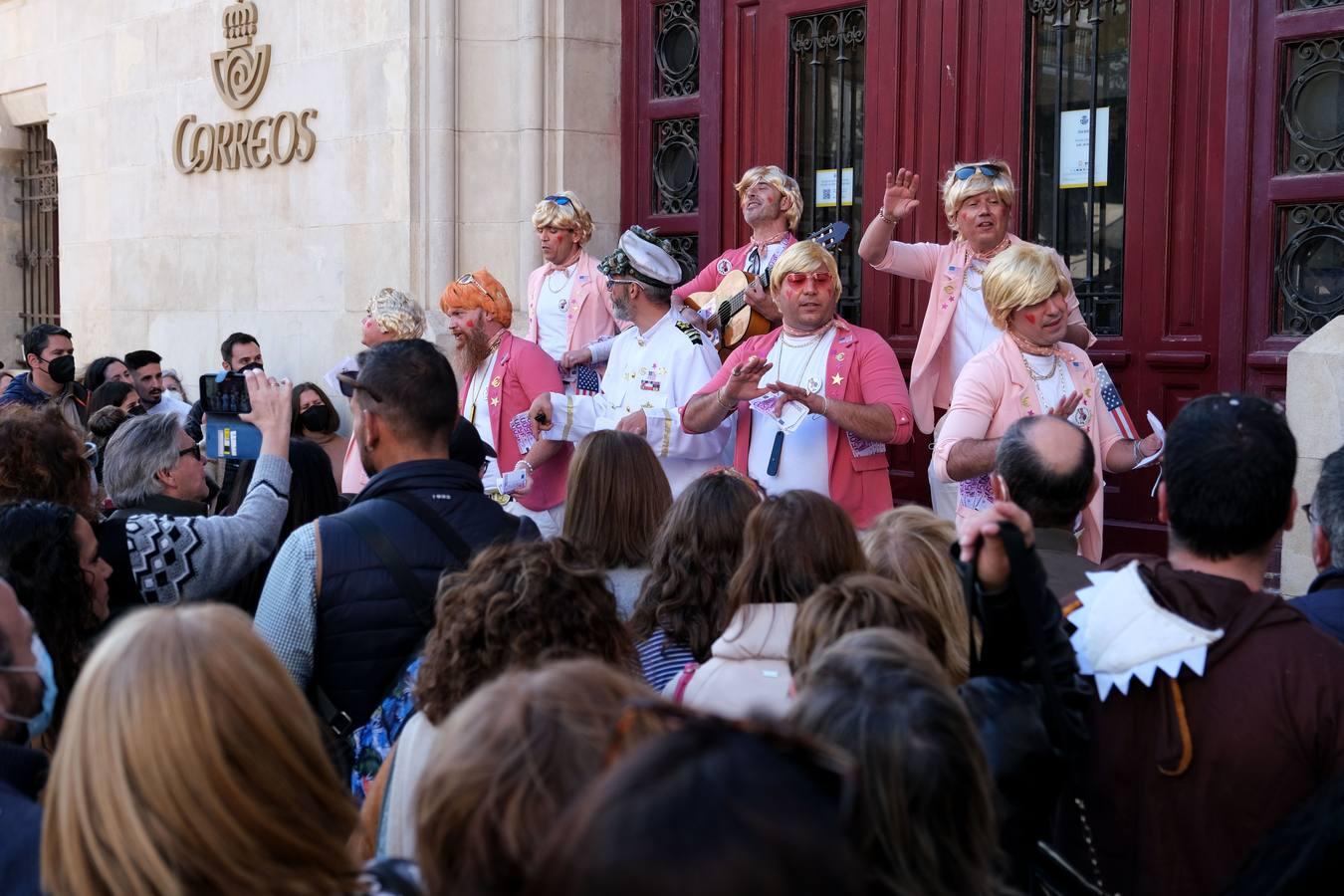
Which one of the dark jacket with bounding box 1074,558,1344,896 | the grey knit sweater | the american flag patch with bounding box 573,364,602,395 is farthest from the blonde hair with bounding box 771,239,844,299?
the dark jacket with bounding box 1074,558,1344,896

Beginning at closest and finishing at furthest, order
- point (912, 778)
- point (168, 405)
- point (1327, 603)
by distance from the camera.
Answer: point (912, 778) < point (1327, 603) < point (168, 405)

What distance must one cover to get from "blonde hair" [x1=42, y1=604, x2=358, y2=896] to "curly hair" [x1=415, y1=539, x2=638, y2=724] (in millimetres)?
841

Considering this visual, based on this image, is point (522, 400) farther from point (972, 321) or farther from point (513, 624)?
point (513, 624)

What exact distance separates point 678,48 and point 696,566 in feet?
17.3

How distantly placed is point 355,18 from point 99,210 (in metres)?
3.73

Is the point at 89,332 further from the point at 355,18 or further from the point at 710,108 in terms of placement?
the point at 710,108

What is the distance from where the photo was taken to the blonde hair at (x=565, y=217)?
733 centimetres

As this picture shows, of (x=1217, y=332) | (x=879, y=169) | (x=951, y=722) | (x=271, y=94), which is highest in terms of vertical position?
(x=271, y=94)

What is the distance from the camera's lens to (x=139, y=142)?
11094mm

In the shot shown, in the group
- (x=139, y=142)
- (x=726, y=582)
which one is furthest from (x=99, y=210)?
(x=726, y=582)

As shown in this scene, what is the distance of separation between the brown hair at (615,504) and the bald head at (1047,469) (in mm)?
1020

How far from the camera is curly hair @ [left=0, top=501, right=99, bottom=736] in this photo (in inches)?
→ 121

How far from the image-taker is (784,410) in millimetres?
5473

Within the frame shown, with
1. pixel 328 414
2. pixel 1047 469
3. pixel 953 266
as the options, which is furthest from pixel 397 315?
pixel 1047 469
